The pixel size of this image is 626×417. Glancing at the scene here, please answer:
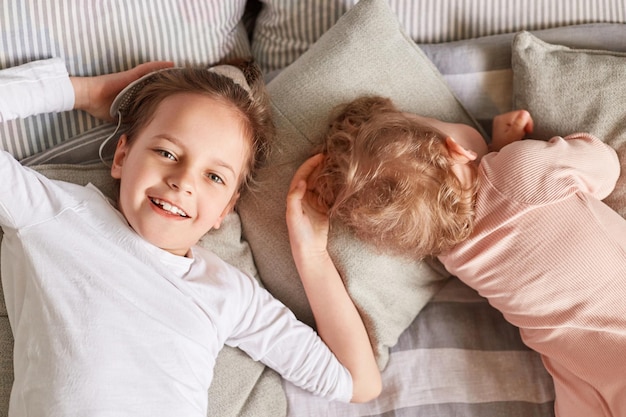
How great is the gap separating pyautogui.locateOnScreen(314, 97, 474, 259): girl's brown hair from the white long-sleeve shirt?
11.4 inches

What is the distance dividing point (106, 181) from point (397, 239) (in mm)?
633

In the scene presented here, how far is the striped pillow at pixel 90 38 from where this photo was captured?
1.29 metres

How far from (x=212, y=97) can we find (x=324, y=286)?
0.46 metres

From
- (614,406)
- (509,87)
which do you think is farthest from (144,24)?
(614,406)

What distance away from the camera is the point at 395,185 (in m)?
1.19

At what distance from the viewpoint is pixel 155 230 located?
1.17 m

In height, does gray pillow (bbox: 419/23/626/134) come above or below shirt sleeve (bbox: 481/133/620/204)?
above

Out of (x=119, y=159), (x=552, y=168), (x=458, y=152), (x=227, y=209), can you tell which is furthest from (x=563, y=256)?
(x=119, y=159)

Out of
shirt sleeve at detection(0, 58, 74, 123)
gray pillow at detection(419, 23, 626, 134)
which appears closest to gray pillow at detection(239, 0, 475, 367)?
gray pillow at detection(419, 23, 626, 134)

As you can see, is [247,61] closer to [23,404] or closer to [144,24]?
[144,24]

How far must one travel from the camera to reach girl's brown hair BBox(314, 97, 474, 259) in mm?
1195

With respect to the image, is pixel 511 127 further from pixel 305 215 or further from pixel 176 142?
pixel 176 142

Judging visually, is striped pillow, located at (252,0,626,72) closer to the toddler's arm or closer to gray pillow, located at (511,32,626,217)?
gray pillow, located at (511,32,626,217)

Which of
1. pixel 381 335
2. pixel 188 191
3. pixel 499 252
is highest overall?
pixel 188 191
